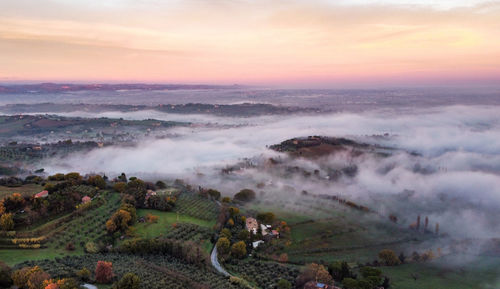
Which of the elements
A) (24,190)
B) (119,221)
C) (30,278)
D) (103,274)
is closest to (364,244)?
(103,274)

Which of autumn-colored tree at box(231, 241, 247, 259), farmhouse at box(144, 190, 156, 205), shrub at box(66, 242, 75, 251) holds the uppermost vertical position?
farmhouse at box(144, 190, 156, 205)

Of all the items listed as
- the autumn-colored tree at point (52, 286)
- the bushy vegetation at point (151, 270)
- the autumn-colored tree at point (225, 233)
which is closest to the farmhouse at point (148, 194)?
the bushy vegetation at point (151, 270)

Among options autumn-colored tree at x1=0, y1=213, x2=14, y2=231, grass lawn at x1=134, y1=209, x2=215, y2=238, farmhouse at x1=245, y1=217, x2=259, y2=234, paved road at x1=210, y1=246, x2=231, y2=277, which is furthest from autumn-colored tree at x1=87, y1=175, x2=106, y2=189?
farmhouse at x1=245, y1=217, x2=259, y2=234

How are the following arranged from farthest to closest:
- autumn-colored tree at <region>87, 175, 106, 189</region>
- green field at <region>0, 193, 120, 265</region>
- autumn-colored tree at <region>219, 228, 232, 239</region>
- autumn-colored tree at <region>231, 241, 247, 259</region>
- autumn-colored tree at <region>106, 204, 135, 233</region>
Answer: autumn-colored tree at <region>87, 175, 106, 189</region>, autumn-colored tree at <region>219, 228, 232, 239</region>, autumn-colored tree at <region>106, 204, 135, 233</region>, autumn-colored tree at <region>231, 241, 247, 259</region>, green field at <region>0, 193, 120, 265</region>

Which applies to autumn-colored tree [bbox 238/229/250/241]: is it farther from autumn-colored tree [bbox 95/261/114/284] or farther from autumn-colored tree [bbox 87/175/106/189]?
autumn-colored tree [bbox 87/175/106/189]

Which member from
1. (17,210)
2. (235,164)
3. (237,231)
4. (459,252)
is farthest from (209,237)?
(235,164)

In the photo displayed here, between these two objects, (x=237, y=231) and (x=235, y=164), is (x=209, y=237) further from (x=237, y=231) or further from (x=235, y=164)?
(x=235, y=164)

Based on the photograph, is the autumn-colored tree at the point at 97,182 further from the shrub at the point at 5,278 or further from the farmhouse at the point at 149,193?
the shrub at the point at 5,278

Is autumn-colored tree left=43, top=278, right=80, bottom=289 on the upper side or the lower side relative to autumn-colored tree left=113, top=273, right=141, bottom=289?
upper
